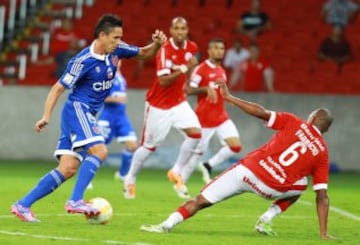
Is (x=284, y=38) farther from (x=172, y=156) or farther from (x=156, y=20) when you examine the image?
(x=172, y=156)

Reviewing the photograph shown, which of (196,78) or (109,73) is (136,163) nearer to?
(196,78)

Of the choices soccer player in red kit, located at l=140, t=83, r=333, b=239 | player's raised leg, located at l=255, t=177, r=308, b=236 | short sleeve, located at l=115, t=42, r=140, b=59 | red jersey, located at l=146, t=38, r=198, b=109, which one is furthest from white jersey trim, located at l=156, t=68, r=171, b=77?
soccer player in red kit, located at l=140, t=83, r=333, b=239

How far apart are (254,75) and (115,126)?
24.0 feet

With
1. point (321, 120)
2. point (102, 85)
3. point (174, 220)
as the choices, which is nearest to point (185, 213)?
point (174, 220)

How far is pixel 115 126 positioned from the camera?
67.2 ft

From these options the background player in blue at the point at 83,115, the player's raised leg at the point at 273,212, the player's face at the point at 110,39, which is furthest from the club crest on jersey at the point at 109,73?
the player's raised leg at the point at 273,212

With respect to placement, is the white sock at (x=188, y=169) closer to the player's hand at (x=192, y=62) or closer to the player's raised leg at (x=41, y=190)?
the player's hand at (x=192, y=62)

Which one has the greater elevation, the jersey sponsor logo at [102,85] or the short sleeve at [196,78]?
the jersey sponsor logo at [102,85]

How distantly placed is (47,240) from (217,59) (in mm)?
8624

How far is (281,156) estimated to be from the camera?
12.4m

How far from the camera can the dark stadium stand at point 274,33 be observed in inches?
1105

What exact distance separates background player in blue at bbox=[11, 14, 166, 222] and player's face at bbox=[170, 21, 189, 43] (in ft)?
13.1

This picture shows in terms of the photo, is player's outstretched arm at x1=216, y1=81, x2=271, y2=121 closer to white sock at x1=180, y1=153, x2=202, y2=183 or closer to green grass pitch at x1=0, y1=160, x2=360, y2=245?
green grass pitch at x1=0, y1=160, x2=360, y2=245

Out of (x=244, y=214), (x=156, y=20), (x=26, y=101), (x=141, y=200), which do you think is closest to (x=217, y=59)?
(x=141, y=200)
